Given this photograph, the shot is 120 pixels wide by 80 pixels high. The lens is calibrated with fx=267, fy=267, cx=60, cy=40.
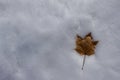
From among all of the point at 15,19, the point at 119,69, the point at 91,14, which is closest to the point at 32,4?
the point at 15,19

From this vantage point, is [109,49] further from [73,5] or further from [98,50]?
[73,5]

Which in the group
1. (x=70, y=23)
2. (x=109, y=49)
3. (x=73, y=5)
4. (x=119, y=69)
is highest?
(x=73, y=5)

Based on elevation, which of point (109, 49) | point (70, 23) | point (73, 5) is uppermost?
point (73, 5)

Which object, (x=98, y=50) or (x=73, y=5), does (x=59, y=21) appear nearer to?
(x=73, y=5)

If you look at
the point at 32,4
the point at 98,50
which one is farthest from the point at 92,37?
the point at 32,4

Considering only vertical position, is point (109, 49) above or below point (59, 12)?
below

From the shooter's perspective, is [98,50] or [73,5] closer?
[98,50]
